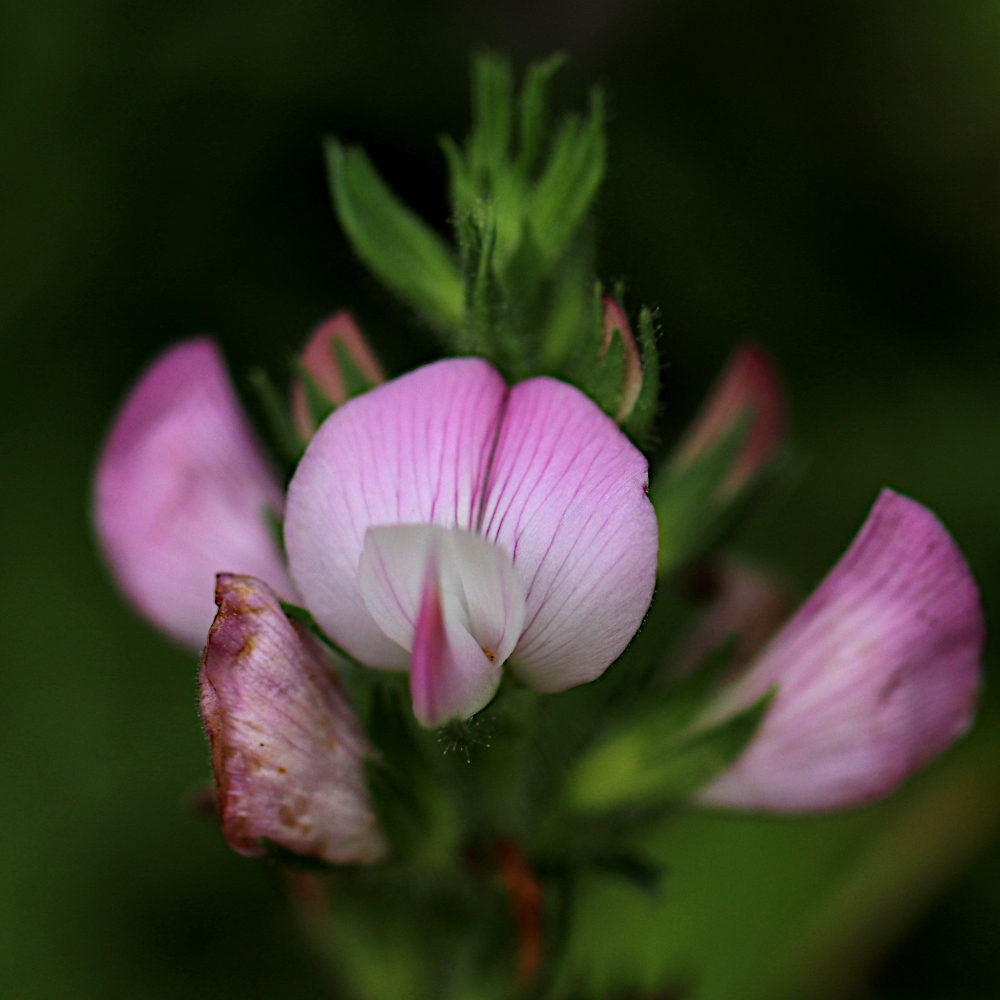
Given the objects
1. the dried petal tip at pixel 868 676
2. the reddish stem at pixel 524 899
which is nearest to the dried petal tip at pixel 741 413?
the dried petal tip at pixel 868 676

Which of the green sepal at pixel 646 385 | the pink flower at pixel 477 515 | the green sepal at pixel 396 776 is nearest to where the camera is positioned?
the pink flower at pixel 477 515

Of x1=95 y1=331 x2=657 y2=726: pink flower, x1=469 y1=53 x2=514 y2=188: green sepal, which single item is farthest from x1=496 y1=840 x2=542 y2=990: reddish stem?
x1=469 y1=53 x2=514 y2=188: green sepal

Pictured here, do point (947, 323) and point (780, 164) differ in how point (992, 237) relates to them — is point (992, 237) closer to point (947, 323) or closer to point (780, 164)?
point (947, 323)

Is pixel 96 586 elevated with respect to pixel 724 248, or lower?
lower

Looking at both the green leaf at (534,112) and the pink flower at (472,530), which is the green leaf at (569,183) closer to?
the green leaf at (534,112)

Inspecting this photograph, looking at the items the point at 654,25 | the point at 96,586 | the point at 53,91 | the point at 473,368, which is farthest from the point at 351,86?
the point at 473,368

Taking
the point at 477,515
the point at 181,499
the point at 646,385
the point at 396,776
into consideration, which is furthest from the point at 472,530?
the point at 181,499

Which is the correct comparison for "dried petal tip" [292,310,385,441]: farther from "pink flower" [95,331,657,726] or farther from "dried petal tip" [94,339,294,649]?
"pink flower" [95,331,657,726]
